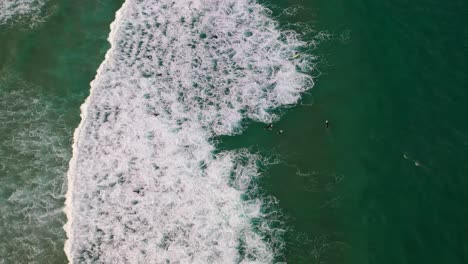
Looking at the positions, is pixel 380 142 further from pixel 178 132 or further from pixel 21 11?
pixel 21 11

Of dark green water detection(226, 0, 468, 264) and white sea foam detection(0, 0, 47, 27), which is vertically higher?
dark green water detection(226, 0, 468, 264)

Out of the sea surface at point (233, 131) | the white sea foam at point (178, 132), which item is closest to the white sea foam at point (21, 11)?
the sea surface at point (233, 131)

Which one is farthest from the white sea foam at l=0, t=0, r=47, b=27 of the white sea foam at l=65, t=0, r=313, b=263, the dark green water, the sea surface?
the dark green water

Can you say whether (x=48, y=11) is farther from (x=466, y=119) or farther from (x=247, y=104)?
(x=466, y=119)

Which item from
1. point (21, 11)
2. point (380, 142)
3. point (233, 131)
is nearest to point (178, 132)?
point (233, 131)

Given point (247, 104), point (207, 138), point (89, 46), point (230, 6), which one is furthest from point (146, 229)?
point (230, 6)

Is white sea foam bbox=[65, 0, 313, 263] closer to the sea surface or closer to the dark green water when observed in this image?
the sea surface
